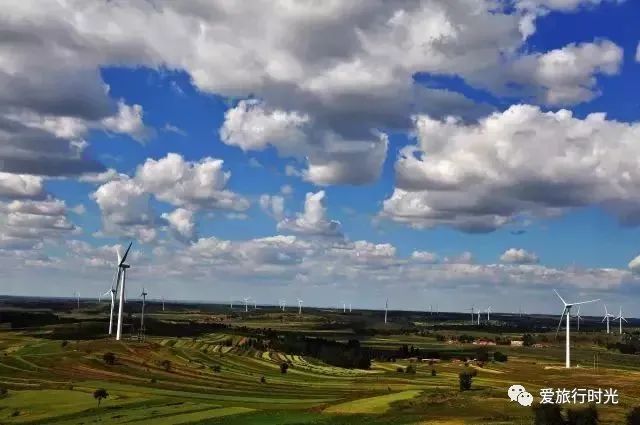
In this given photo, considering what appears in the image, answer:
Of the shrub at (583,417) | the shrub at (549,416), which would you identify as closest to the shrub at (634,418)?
the shrub at (583,417)

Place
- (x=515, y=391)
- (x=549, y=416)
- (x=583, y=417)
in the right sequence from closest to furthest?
(x=583, y=417) → (x=549, y=416) → (x=515, y=391)

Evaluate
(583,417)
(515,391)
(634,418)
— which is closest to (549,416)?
(583,417)

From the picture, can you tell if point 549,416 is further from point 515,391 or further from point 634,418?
point 515,391

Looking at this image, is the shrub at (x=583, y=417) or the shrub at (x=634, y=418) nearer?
the shrub at (x=634, y=418)

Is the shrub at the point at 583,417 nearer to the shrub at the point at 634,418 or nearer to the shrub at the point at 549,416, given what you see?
the shrub at the point at 549,416

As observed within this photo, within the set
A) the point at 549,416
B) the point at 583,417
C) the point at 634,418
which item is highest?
the point at 634,418

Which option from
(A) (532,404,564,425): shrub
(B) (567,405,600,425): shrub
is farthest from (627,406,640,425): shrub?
(A) (532,404,564,425): shrub

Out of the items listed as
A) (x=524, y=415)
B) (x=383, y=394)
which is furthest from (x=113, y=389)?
(x=524, y=415)

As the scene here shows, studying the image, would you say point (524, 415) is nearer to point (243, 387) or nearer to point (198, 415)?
point (198, 415)

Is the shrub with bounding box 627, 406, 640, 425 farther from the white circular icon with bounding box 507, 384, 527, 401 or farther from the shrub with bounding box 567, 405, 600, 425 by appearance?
the white circular icon with bounding box 507, 384, 527, 401
